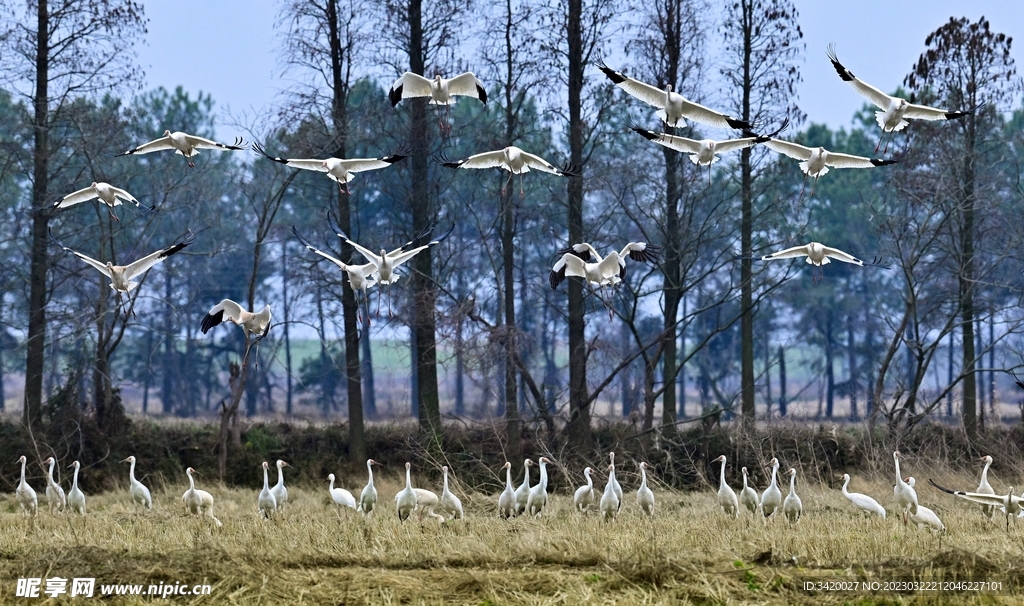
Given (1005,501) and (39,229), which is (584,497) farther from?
(39,229)

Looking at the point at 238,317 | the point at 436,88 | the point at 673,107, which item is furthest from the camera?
the point at 436,88

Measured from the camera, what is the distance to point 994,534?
11.9 m

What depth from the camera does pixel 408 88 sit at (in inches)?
669

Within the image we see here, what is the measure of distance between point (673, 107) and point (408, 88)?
4.08 metres

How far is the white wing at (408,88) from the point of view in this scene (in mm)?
16734

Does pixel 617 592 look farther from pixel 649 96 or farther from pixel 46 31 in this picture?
A: pixel 46 31

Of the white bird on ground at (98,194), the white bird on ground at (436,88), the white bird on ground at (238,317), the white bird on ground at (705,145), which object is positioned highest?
the white bird on ground at (436,88)

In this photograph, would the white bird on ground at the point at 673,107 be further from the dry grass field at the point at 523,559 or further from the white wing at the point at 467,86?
the dry grass field at the point at 523,559

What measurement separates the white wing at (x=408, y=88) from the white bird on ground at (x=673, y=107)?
3006 millimetres

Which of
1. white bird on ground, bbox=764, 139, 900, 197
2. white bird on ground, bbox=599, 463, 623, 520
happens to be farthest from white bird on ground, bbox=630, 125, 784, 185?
white bird on ground, bbox=599, 463, 623, 520

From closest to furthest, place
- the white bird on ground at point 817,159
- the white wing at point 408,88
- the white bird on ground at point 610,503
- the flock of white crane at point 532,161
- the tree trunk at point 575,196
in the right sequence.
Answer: the white bird on ground at point 610,503
the flock of white crane at point 532,161
the white bird on ground at point 817,159
the white wing at point 408,88
the tree trunk at point 575,196

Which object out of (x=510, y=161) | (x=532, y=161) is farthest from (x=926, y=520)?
(x=510, y=161)

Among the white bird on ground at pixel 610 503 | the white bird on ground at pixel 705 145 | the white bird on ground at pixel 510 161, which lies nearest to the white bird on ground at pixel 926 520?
the white bird on ground at pixel 610 503

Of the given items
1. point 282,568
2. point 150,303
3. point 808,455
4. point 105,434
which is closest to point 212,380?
point 150,303
